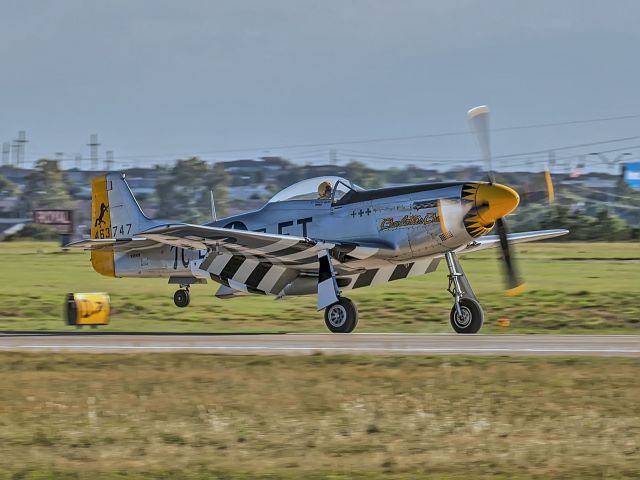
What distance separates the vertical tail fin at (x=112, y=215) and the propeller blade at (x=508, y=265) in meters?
9.07

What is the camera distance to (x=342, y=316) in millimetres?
21547

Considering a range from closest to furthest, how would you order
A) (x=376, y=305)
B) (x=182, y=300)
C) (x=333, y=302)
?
(x=333, y=302) → (x=182, y=300) → (x=376, y=305)

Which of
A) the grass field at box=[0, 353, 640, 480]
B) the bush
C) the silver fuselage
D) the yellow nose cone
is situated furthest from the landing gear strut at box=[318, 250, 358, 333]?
the bush

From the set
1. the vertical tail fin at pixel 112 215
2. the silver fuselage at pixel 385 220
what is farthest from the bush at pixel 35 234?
the silver fuselage at pixel 385 220

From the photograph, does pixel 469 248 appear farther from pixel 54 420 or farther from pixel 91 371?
pixel 54 420

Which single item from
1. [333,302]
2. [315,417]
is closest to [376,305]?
[333,302]

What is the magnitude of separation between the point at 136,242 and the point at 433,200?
23.2 feet

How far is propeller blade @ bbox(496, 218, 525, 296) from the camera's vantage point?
22.0m

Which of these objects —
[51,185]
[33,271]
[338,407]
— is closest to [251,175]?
[51,185]

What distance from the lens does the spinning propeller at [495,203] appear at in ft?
67.4

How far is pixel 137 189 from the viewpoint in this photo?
170375 millimetres

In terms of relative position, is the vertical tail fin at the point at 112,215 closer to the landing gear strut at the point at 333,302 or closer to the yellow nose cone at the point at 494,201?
the landing gear strut at the point at 333,302

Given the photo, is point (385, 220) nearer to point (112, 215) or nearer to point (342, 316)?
point (342, 316)

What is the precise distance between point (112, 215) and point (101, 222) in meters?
0.36
